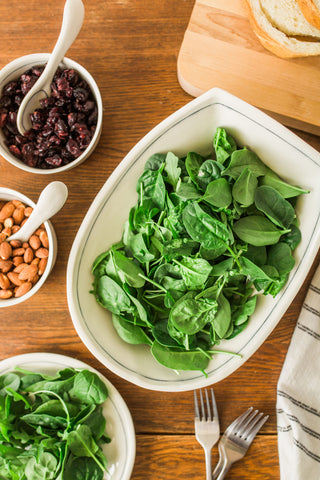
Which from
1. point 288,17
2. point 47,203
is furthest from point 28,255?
point 288,17

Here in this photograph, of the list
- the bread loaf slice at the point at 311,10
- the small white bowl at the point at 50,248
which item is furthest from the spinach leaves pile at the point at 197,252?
the bread loaf slice at the point at 311,10

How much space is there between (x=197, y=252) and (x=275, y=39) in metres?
0.49

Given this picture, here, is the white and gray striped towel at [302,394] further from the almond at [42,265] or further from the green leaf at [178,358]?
the almond at [42,265]

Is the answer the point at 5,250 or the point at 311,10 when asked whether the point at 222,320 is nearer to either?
the point at 5,250

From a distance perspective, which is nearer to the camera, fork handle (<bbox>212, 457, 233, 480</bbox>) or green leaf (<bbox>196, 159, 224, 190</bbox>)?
green leaf (<bbox>196, 159, 224, 190</bbox>)

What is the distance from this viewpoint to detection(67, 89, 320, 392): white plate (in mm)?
788

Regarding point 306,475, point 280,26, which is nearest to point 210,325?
point 306,475

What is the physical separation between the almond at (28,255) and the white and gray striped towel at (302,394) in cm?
62

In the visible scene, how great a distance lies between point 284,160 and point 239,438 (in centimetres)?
63

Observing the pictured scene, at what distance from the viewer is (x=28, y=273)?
881 millimetres

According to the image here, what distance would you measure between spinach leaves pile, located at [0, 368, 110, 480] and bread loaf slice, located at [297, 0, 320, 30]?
875 mm

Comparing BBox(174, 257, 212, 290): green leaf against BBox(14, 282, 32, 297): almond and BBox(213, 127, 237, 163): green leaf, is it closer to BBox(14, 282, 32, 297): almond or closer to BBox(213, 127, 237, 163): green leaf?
BBox(213, 127, 237, 163): green leaf

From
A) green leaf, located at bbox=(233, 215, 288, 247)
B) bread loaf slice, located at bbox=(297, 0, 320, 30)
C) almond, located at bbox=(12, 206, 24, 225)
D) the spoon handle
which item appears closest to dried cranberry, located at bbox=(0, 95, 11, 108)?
the spoon handle

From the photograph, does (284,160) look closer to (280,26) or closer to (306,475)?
(280,26)
